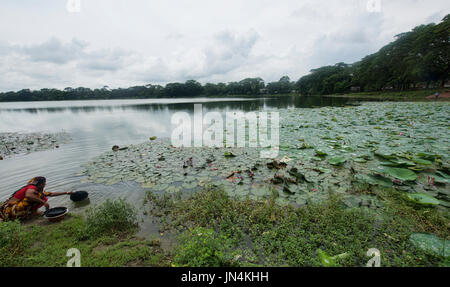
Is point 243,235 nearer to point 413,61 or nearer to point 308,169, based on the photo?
point 308,169

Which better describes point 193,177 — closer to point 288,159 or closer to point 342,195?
point 288,159

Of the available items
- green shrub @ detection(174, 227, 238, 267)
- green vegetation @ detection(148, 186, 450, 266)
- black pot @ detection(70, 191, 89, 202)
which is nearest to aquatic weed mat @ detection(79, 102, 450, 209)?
green vegetation @ detection(148, 186, 450, 266)

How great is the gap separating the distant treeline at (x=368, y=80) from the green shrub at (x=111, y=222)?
152 feet

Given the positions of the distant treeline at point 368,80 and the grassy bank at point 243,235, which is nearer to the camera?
the grassy bank at point 243,235

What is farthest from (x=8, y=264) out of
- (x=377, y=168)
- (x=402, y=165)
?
(x=402, y=165)

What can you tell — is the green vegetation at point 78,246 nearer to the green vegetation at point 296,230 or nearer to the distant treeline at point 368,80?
the green vegetation at point 296,230

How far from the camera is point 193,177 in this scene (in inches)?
201

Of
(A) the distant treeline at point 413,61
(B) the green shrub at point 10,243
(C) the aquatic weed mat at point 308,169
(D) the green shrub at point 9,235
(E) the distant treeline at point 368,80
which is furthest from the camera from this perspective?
A: (E) the distant treeline at point 368,80

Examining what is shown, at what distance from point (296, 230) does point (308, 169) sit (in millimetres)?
2495

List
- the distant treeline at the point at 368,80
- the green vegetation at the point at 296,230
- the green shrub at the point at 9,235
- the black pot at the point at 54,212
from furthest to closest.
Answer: the distant treeline at the point at 368,80 < the black pot at the point at 54,212 < the green shrub at the point at 9,235 < the green vegetation at the point at 296,230

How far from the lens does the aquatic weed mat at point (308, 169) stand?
3820mm

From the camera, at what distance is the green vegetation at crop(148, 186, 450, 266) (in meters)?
2.27

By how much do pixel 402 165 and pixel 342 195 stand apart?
81.8 inches

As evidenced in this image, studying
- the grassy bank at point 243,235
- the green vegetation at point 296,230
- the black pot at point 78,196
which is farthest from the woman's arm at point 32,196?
the green vegetation at point 296,230
